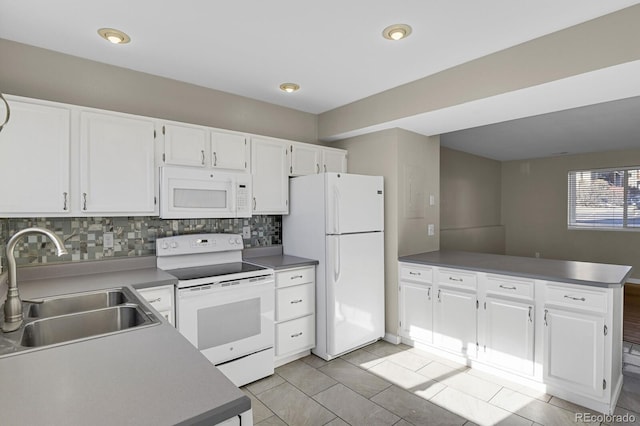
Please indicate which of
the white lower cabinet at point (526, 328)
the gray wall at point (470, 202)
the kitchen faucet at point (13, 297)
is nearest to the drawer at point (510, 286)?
the white lower cabinet at point (526, 328)

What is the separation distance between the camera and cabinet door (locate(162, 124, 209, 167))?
106 inches

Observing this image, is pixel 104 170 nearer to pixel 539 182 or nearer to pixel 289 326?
pixel 289 326

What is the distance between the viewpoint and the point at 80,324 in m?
1.62

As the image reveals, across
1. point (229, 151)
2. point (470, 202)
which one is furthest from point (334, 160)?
point (470, 202)

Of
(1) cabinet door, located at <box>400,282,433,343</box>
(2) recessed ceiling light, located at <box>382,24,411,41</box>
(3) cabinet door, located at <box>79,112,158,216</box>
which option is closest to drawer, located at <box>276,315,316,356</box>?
(1) cabinet door, located at <box>400,282,433,343</box>

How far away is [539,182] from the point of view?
6906 millimetres

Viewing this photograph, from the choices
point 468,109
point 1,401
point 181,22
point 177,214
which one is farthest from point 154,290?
point 468,109

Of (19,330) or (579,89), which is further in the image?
(579,89)

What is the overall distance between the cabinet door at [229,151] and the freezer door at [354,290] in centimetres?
106

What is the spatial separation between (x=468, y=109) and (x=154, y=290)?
2776 mm

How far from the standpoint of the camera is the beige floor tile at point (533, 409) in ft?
7.40

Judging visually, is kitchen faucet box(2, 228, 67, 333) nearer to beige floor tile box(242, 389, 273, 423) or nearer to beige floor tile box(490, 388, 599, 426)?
beige floor tile box(242, 389, 273, 423)

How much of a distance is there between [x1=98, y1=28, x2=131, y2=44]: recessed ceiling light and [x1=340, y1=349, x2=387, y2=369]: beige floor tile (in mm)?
3091

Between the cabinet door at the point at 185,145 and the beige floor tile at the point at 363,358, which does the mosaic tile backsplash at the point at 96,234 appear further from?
the beige floor tile at the point at 363,358
